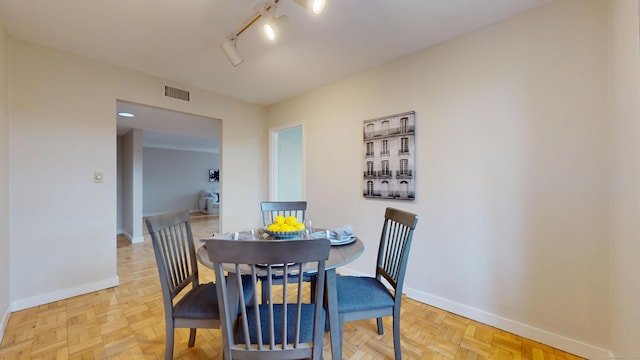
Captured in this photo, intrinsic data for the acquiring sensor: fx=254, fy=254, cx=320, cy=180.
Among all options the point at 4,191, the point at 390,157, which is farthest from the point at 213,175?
the point at 390,157

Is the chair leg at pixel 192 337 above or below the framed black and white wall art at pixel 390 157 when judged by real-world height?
below

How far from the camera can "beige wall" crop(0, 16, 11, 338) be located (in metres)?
1.87

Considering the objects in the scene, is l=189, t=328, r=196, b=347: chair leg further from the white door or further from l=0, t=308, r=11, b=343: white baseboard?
the white door

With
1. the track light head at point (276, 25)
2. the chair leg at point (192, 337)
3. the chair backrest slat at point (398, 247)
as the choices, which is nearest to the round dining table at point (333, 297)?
the chair backrest slat at point (398, 247)

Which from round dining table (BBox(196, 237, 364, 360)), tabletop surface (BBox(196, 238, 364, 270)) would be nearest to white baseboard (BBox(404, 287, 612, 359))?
tabletop surface (BBox(196, 238, 364, 270))

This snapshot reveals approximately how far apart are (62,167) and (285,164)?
2.61 metres

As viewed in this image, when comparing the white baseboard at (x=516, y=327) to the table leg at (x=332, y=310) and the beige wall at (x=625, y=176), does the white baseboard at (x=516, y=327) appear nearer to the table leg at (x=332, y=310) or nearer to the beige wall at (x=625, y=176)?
the beige wall at (x=625, y=176)

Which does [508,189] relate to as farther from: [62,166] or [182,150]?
[182,150]

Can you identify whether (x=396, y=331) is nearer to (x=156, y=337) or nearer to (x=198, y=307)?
(x=198, y=307)

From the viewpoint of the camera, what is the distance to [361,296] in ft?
4.76

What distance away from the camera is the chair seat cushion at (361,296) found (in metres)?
1.38

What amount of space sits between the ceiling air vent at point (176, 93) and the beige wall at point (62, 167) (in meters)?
0.08

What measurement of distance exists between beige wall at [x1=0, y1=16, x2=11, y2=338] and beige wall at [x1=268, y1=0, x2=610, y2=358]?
10.1ft

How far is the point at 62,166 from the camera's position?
2344 millimetres
